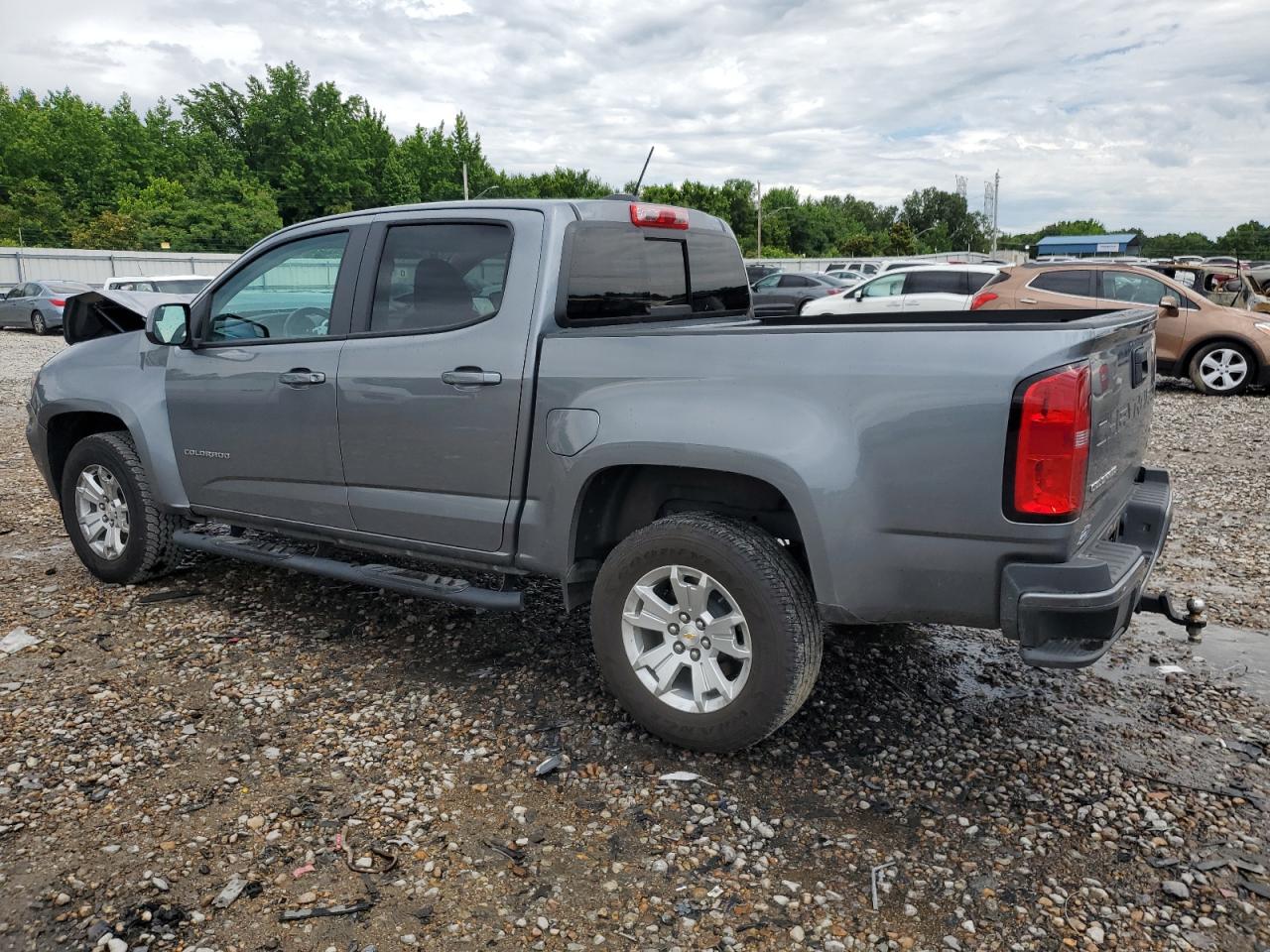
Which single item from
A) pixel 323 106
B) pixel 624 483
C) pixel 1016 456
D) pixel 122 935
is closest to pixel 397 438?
pixel 624 483

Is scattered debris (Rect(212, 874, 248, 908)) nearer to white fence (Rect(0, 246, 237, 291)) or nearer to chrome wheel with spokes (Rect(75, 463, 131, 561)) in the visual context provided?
chrome wheel with spokes (Rect(75, 463, 131, 561))

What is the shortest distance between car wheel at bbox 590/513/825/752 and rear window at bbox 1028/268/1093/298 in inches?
442

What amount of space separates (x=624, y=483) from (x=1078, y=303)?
1076cm

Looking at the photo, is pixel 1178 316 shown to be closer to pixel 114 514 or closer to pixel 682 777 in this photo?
pixel 682 777

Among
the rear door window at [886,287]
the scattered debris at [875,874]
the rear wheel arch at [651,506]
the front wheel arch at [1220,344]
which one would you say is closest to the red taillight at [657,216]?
the rear wheel arch at [651,506]

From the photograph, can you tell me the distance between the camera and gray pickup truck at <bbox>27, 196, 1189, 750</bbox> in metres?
2.76

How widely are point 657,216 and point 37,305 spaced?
26.4m

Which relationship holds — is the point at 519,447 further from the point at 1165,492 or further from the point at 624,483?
the point at 1165,492

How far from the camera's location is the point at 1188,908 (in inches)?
102

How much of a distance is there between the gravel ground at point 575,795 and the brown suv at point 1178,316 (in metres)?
8.92

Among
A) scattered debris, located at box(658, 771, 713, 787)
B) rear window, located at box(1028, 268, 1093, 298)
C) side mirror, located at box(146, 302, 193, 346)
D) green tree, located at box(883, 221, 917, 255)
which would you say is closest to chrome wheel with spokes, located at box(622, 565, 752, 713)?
scattered debris, located at box(658, 771, 713, 787)

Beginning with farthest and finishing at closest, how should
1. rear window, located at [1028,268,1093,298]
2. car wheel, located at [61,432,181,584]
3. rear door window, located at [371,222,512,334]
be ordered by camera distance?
rear window, located at [1028,268,1093,298] → car wheel, located at [61,432,181,584] → rear door window, located at [371,222,512,334]

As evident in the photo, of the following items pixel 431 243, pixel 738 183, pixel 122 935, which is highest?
pixel 738 183

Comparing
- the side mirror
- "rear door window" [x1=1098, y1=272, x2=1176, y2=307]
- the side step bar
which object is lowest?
the side step bar
